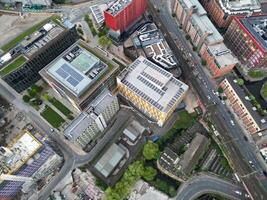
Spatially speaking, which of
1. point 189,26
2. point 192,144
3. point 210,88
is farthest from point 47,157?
point 189,26

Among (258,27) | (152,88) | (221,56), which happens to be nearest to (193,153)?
(152,88)

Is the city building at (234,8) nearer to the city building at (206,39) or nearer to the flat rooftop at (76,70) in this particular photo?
the city building at (206,39)

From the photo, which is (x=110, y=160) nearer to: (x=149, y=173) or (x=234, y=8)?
(x=149, y=173)

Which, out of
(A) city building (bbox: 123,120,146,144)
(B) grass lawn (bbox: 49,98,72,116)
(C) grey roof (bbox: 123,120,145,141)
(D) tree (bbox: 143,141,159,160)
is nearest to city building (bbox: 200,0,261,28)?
(C) grey roof (bbox: 123,120,145,141)

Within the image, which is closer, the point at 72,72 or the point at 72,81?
the point at 72,81

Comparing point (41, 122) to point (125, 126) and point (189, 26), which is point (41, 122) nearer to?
point (125, 126)

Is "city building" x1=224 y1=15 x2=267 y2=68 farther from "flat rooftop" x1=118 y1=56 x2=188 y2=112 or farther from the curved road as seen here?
the curved road
